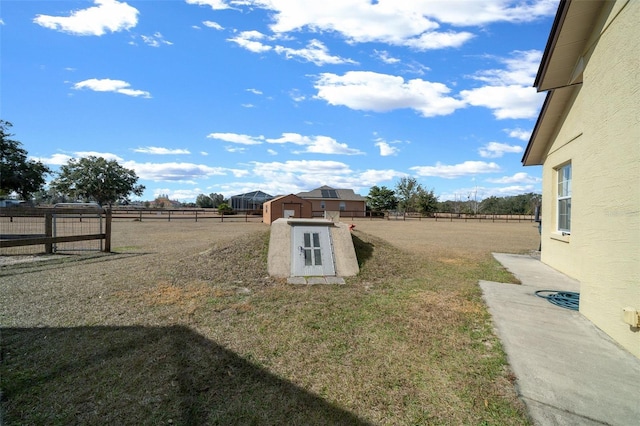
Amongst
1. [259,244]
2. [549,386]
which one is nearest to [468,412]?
[549,386]

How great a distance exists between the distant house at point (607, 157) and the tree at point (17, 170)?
3415cm

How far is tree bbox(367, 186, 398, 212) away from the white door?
52.8 m

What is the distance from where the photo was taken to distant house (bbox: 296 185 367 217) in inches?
2078

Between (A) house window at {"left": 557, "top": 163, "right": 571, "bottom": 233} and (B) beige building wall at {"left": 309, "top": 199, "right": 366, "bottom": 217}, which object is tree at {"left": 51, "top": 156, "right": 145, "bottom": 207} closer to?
(B) beige building wall at {"left": 309, "top": 199, "right": 366, "bottom": 217}

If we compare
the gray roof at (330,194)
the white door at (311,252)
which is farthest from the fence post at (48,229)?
the gray roof at (330,194)

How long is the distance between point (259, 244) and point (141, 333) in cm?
439

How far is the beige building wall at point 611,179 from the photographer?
385 centimetres

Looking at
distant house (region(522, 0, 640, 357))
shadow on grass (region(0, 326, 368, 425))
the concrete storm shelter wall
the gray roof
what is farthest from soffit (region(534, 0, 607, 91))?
the gray roof

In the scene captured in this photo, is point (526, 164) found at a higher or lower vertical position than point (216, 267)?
higher

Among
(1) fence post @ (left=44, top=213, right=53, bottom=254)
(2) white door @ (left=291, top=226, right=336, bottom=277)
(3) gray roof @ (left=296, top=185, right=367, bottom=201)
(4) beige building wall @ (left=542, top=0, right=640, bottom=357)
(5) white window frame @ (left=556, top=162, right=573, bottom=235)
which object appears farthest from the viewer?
(3) gray roof @ (left=296, top=185, right=367, bottom=201)

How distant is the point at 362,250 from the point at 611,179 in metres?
5.30

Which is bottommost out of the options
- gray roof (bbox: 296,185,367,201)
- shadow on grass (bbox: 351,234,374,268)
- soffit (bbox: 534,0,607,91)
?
shadow on grass (bbox: 351,234,374,268)

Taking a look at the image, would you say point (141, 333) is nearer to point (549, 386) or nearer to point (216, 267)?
point (216, 267)

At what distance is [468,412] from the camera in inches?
108
